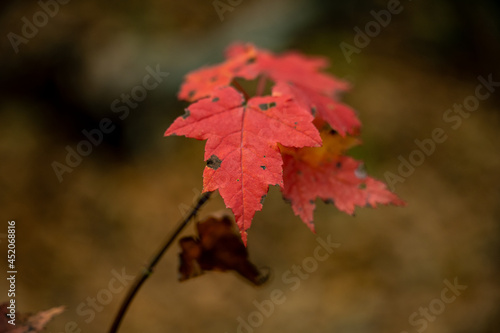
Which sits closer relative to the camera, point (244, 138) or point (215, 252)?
point (244, 138)

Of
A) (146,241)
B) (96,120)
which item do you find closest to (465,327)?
(146,241)

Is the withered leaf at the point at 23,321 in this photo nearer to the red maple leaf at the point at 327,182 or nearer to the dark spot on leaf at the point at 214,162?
the dark spot on leaf at the point at 214,162

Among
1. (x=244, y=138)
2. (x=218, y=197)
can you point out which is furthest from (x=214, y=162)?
(x=218, y=197)

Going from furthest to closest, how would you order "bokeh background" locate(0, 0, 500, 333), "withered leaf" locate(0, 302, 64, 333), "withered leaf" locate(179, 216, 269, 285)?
"bokeh background" locate(0, 0, 500, 333)
"withered leaf" locate(179, 216, 269, 285)
"withered leaf" locate(0, 302, 64, 333)

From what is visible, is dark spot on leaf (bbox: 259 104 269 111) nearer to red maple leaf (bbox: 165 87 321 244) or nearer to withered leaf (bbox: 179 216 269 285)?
red maple leaf (bbox: 165 87 321 244)

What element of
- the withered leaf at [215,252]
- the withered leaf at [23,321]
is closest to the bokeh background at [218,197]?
the withered leaf at [215,252]

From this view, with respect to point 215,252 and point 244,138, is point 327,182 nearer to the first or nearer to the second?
point 244,138

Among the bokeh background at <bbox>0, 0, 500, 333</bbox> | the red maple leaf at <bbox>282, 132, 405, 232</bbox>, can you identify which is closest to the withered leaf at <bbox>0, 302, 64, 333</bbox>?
the red maple leaf at <bbox>282, 132, 405, 232</bbox>
